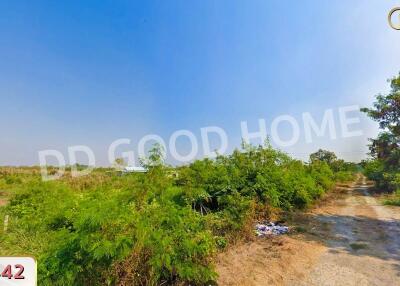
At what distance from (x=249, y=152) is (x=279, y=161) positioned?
1429 millimetres

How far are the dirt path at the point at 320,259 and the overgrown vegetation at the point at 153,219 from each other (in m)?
0.59

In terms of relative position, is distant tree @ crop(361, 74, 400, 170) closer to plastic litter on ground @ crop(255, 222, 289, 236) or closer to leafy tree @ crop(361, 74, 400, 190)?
leafy tree @ crop(361, 74, 400, 190)

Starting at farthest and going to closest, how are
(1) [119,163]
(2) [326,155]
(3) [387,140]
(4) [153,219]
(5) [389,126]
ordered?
(2) [326,155]
(3) [387,140]
(5) [389,126]
(1) [119,163]
(4) [153,219]

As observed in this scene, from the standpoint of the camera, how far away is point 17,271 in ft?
5.36

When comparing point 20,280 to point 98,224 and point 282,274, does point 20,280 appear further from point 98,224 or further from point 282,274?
point 282,274

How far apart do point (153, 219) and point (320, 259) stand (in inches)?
140

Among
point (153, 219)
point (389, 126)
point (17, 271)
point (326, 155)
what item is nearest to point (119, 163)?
point (153, 219)

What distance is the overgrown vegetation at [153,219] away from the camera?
141 inches

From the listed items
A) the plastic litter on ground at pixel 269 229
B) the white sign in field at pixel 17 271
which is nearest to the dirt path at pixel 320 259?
the plastic litter on ground at pixel 269 229

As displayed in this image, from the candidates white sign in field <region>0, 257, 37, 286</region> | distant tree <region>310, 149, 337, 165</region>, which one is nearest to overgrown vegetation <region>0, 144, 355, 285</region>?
white sign in field <region>0, 257, 37, 286</region>

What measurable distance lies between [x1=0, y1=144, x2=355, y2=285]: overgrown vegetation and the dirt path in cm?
59

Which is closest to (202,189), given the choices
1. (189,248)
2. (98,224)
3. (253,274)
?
(253,274)

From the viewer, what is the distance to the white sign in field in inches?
63.4

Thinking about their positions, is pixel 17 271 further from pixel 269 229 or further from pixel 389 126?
pixel 389 126
